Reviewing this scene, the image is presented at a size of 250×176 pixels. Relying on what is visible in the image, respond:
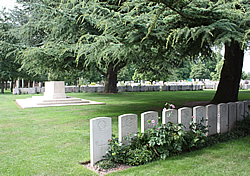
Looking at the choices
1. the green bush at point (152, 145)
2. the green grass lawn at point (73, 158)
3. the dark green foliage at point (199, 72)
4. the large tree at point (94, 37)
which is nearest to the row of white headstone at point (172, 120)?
the green bush at point (152, 145)

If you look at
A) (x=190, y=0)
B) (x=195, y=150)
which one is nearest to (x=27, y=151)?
(x=195, y=150)

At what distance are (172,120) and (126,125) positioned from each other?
1.22m

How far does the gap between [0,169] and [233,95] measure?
1016 cm

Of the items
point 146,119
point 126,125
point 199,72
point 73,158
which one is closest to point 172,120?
point 146,119

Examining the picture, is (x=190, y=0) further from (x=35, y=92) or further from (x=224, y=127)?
(x=35, y=92)

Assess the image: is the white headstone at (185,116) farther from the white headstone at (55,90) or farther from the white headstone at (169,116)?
the white headstone at (55,90)

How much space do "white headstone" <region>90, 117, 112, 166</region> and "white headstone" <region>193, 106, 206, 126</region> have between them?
2361mm

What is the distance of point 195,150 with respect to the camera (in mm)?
5098

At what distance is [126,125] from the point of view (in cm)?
464

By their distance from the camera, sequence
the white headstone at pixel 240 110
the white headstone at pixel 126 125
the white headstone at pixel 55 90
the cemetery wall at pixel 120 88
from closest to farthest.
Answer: the white headstone at pixel 126 125
the white headstone at pixel 240 110
the white headstone at pixel 55 90
the cemetery wall at pixel 120 88

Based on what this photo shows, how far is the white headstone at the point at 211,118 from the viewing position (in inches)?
237

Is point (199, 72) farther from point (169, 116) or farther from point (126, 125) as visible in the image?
point (126, 125)

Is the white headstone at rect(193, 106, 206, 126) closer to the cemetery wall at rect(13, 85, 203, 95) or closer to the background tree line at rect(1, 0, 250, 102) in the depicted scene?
the background tree line at rect(1, 0, 250, 102)

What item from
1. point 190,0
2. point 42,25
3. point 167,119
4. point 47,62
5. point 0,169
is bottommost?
point 0,169
